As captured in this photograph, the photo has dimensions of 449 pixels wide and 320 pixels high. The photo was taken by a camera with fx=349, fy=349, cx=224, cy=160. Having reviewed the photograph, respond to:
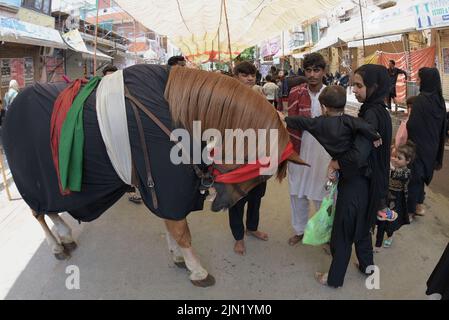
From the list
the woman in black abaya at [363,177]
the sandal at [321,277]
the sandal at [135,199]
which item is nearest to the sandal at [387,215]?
the woman in black abaya at [363,177]

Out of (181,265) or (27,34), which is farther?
(27,34)

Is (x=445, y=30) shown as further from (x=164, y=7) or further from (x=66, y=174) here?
(x=66, y=174)

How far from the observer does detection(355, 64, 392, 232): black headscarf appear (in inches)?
80.4

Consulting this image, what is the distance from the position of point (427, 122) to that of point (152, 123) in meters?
2.52

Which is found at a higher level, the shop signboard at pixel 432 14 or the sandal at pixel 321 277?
the shop signboard at pixel 432 14

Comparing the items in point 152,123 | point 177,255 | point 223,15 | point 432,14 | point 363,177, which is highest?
point 432,14

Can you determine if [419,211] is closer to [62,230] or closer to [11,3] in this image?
[62,230]

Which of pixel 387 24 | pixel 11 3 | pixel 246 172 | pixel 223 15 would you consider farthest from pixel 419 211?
pixel 387 24

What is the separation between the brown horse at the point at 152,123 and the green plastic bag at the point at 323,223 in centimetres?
41

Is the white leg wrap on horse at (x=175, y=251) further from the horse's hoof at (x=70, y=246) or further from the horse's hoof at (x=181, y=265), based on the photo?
the horse's hoof at (x=70, y=246)

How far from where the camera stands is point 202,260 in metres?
2.70

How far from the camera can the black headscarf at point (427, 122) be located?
310 centimetres

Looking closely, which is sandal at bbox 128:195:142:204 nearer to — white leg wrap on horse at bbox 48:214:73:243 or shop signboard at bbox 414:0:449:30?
white leg wrap on horse at bbox 48:214:73:243
